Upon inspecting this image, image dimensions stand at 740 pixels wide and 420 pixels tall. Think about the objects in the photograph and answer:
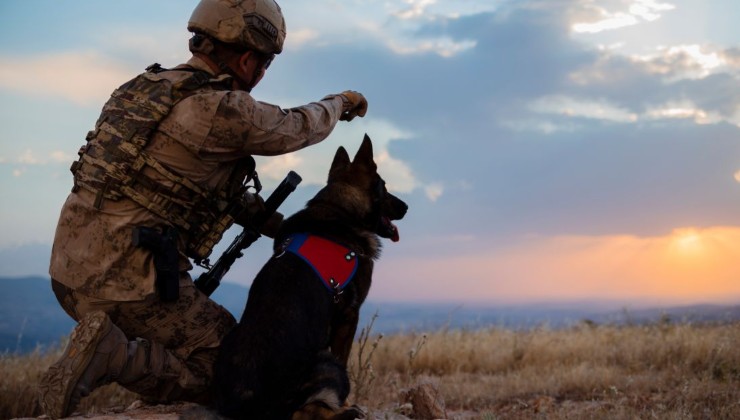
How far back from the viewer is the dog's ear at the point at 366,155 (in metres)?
5.23

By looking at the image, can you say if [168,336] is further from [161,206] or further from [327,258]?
[327,258]

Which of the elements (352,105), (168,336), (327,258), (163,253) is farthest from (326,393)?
(352,105)

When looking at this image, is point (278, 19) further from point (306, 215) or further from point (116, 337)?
point (116, 337)

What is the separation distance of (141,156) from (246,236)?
1.21m

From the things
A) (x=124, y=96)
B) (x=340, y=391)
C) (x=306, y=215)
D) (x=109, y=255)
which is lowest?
(x=340, y=391)

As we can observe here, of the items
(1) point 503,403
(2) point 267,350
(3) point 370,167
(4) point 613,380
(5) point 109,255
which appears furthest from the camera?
(4) point 613,380

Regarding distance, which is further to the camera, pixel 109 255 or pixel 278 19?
pixel 278 19

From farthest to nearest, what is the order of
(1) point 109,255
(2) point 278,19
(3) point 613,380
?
(3) point 613,380 < (2) point 278,19 < (1) point 109,255

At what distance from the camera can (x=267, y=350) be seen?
415 cm

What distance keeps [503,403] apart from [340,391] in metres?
3.55

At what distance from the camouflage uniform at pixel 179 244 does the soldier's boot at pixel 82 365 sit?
8.9 inches

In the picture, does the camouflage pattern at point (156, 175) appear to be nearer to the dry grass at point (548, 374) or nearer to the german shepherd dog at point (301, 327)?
the german shepherd dog at point (301, 327)

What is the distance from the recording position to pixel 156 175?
4.49 m

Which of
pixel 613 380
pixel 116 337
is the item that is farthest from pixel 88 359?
pixel 613 380
